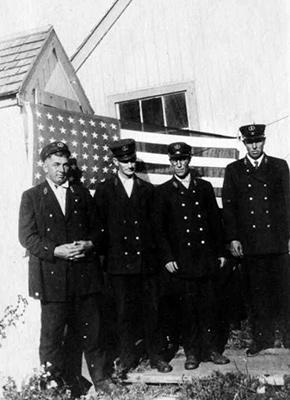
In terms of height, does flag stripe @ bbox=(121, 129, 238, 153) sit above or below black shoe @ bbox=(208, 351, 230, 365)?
above

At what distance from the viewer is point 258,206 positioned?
4.89m

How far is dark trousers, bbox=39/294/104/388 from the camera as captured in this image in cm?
427

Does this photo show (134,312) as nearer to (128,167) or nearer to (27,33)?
(128,167)

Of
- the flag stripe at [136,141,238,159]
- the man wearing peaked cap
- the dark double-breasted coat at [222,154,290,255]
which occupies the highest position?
the flag stripe at [136,141,238,159]

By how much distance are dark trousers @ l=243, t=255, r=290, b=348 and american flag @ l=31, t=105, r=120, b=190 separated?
1856mm

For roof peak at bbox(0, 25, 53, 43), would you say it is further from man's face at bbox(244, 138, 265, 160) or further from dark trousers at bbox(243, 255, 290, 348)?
dark trousers at bbox(243, 255, 290, 348)

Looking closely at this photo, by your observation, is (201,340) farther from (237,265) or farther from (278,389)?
(237,265)

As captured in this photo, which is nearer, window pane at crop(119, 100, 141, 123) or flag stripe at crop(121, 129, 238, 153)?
flag stripe at crop(121, 129, 238, 153)

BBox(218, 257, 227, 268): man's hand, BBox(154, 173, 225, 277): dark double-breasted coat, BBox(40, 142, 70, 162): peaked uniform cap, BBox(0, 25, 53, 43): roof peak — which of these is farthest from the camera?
BBox(0, 25, 53, 43): roof peak

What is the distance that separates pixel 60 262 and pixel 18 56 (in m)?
2.37

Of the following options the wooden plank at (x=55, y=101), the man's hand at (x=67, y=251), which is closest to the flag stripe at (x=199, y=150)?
the wooden plank at (x=55, y=101)

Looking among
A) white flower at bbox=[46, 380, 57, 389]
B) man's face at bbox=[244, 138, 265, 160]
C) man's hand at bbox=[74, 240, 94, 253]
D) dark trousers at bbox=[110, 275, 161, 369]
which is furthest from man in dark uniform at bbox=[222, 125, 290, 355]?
white flower at bbox=[46, 380, 57, 389]

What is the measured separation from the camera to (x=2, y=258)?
188 inches

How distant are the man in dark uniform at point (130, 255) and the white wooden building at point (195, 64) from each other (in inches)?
94.9
